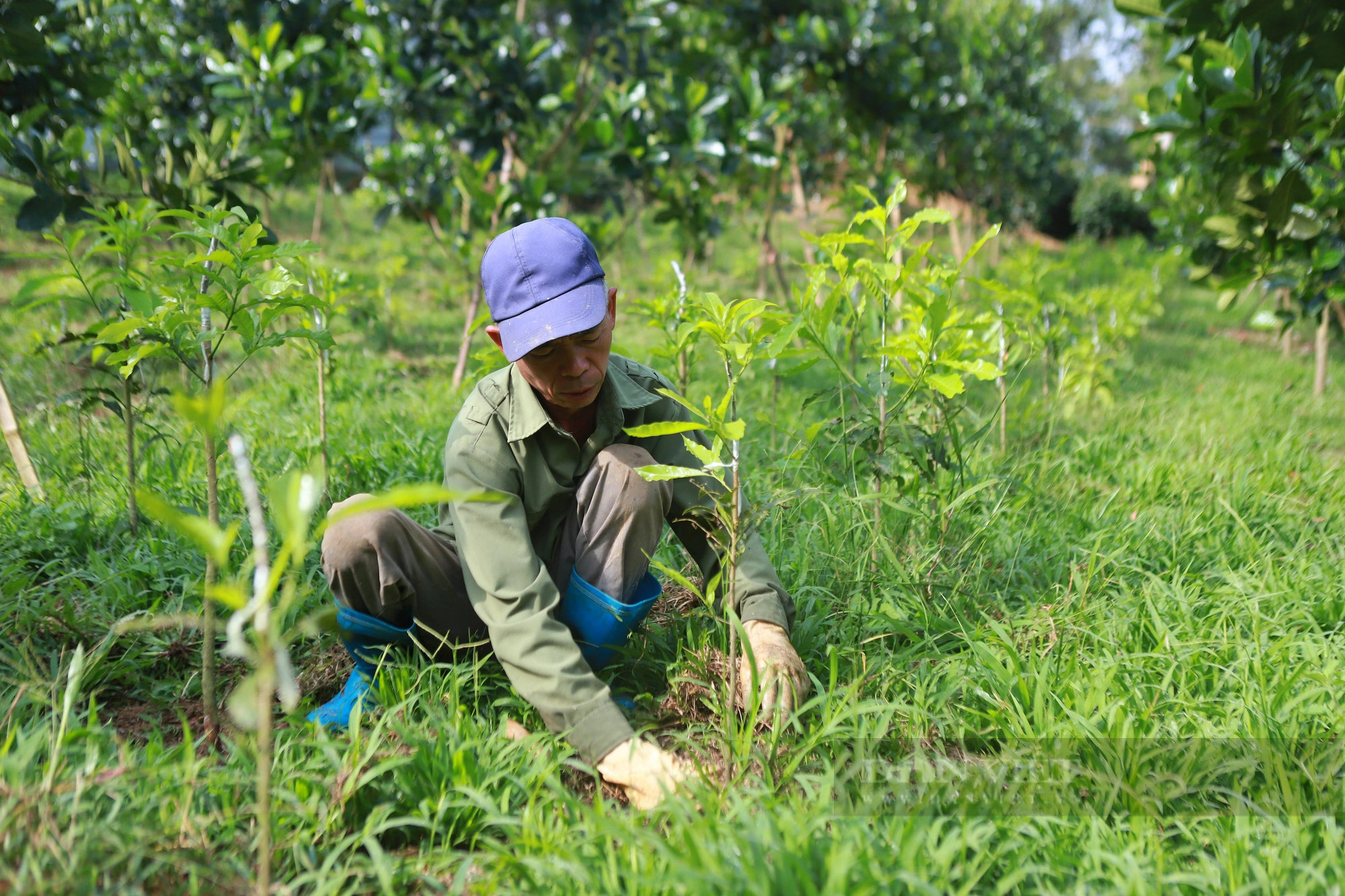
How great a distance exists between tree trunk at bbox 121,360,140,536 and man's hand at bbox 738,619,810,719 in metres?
1.73

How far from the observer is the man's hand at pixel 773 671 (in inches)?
67.4

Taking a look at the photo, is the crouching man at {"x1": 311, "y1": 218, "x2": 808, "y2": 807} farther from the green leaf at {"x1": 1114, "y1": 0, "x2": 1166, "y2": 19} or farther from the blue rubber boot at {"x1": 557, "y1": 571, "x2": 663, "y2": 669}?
A: the green leaf at {"x1": 1114, "y1": 0, "x2": 1166, "y2": 19}

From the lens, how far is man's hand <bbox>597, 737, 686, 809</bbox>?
153 cm

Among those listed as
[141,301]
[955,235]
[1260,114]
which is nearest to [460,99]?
[141,301]

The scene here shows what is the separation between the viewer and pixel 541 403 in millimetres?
1906

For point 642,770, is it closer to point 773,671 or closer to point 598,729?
point 598,729

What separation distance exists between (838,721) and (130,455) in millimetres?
2100

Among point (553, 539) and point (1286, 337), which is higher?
point (553, 539)

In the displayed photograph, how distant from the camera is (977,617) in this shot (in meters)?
2.29

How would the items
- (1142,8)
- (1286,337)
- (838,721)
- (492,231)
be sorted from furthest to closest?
1. (1286,337)
2. (492,231)
3. (1142,8)
4. (838,721)

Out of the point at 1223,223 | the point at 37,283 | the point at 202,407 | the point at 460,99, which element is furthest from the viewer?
the point at 460,99

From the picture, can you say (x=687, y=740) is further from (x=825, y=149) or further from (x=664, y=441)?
(x=825, y=149)

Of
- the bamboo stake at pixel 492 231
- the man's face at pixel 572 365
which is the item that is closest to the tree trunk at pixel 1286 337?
the bamboo stake at pixel 492 231

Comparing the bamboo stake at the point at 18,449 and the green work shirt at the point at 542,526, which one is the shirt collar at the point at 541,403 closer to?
the green work shirt at the point at 542,526
